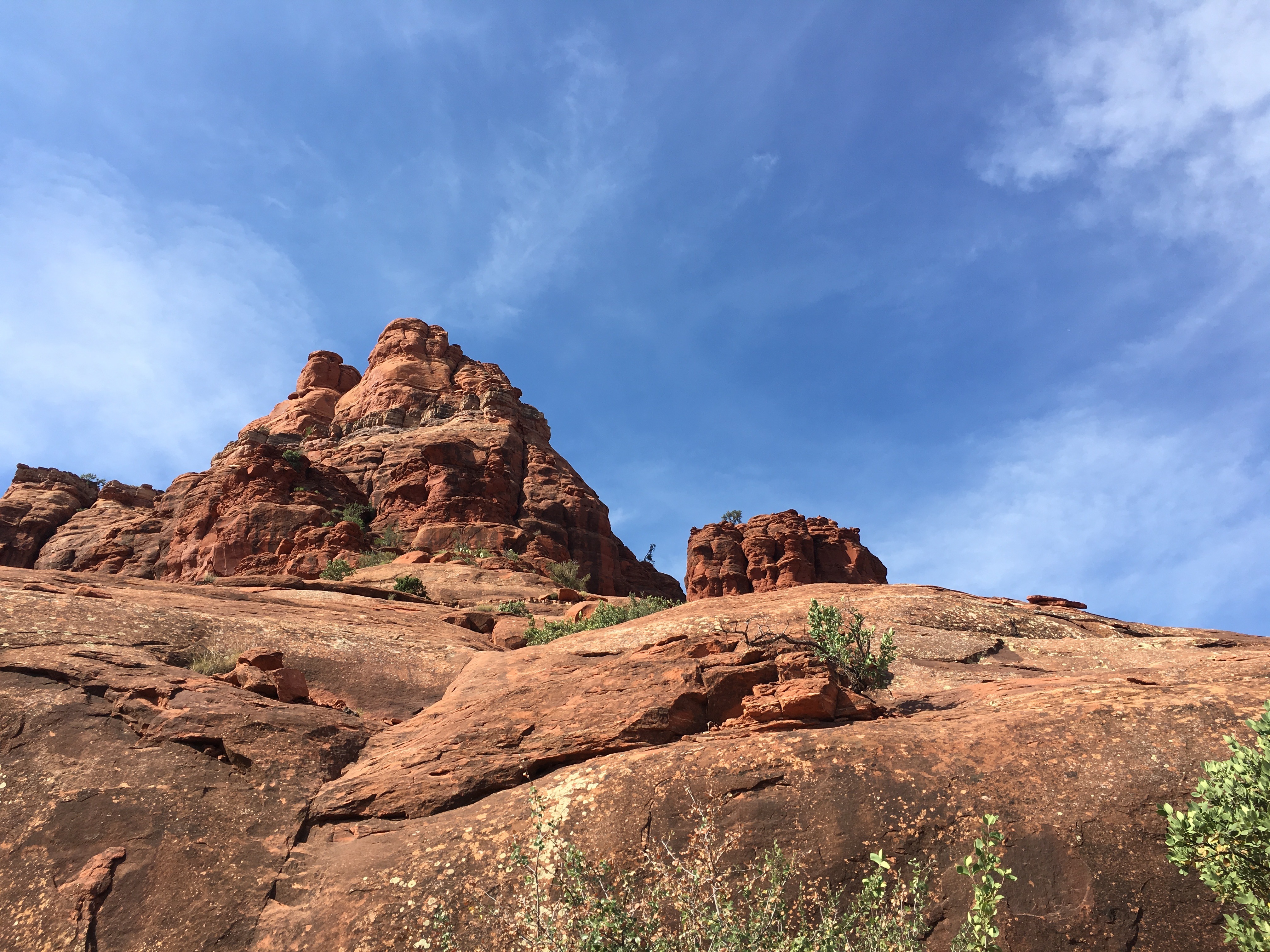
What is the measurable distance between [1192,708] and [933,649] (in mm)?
5815

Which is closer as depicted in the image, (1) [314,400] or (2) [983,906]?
(2) [983,906]

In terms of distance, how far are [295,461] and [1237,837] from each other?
59116 mm

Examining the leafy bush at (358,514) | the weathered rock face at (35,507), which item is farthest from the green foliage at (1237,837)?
the weathered rock face at (35,507)

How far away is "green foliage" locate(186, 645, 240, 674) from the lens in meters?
13.3

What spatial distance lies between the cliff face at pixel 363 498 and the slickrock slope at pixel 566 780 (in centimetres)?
3695

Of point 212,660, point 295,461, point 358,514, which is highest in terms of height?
point 295,461

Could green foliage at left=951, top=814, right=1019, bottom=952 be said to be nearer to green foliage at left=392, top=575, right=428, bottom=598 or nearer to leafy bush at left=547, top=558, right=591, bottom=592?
green foliage at left=392, top=575, right=428, bottom=598

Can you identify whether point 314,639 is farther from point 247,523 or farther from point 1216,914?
point 247,523

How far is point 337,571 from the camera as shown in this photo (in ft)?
141

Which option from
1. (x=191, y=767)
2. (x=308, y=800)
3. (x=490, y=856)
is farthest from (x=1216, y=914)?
(x=191, y=767)

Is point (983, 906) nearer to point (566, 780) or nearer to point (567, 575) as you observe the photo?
point (566, 780)

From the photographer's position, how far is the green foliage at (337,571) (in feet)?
139

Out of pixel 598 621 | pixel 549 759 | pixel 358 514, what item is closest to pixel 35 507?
pixel 358 514

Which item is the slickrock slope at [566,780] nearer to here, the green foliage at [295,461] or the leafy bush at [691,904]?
the leafy bush at [691,904]
